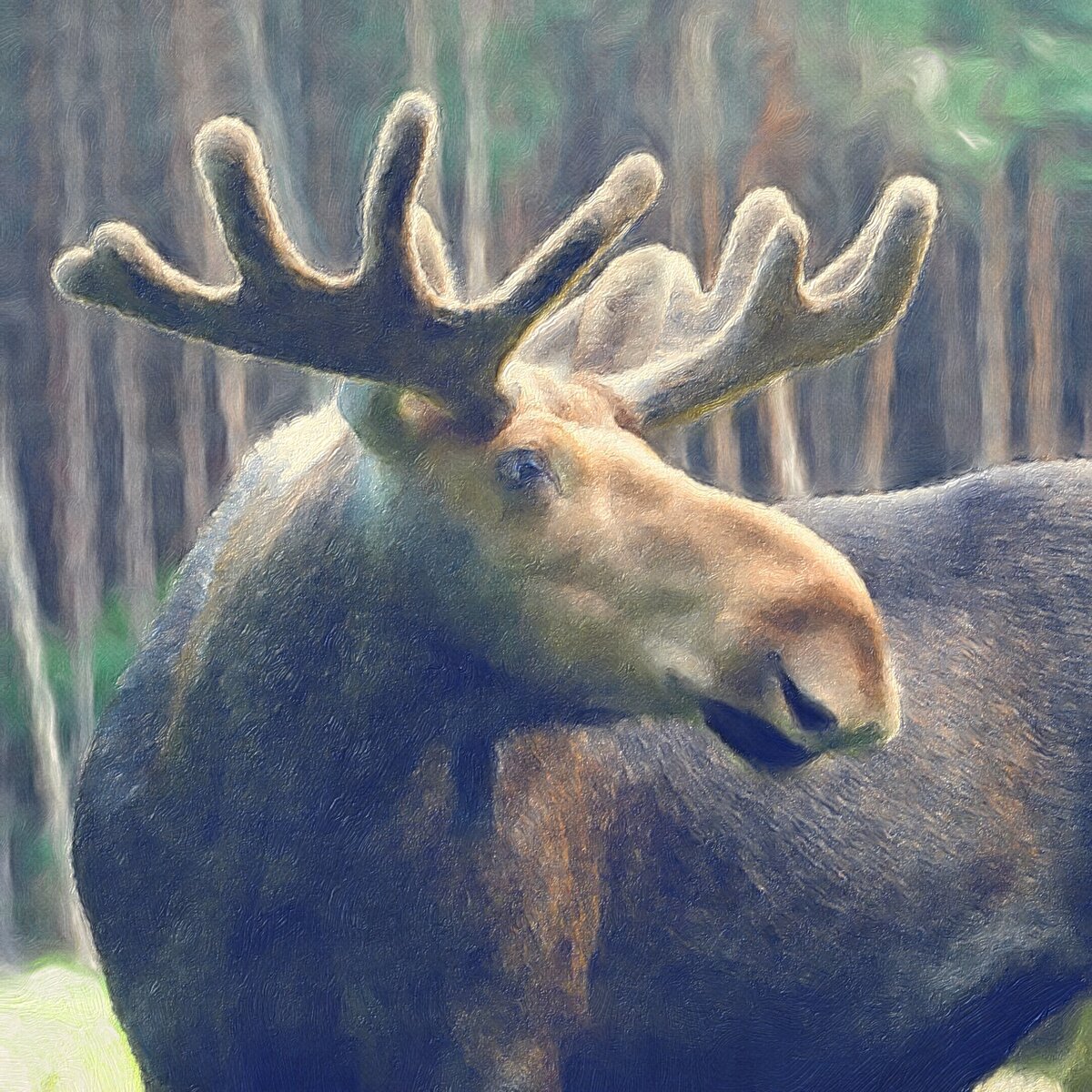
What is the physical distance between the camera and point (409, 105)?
963 millimetres

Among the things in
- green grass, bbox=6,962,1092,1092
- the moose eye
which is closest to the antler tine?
the moose eye

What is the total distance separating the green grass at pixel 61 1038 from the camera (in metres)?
1.71

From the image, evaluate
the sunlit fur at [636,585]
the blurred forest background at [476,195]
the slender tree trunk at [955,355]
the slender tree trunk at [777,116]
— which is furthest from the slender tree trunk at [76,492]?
the slender tree trunk at [955,355]

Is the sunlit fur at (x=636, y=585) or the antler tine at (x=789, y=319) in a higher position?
the antler tine at (x=789, y=319)

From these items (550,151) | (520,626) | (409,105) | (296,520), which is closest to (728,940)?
(520,626)

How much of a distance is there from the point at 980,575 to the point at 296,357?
0.92 m

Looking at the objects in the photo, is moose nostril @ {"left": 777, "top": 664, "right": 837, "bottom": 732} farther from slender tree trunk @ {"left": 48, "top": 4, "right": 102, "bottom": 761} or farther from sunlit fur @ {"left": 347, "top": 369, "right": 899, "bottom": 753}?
slender tree trunk @ {"left": 48, "top": 4, "right": 102, "bottom": 761}

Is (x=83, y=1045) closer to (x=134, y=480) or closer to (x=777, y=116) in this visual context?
(x=134, y=480)

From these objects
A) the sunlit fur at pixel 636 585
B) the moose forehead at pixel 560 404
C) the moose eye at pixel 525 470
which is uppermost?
the moose forehead at pixel 560 404

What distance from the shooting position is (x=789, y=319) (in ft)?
3.97

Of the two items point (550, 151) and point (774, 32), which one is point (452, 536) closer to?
point (550, 151)

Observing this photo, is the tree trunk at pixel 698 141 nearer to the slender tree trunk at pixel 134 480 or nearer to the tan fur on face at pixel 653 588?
the slender tree trunk at pixel 134 480

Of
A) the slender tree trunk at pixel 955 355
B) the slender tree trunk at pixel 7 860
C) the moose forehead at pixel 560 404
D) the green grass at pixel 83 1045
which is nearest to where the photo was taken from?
the moose forehead at pixel 560 404

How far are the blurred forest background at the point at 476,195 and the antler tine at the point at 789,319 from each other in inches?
37.0
